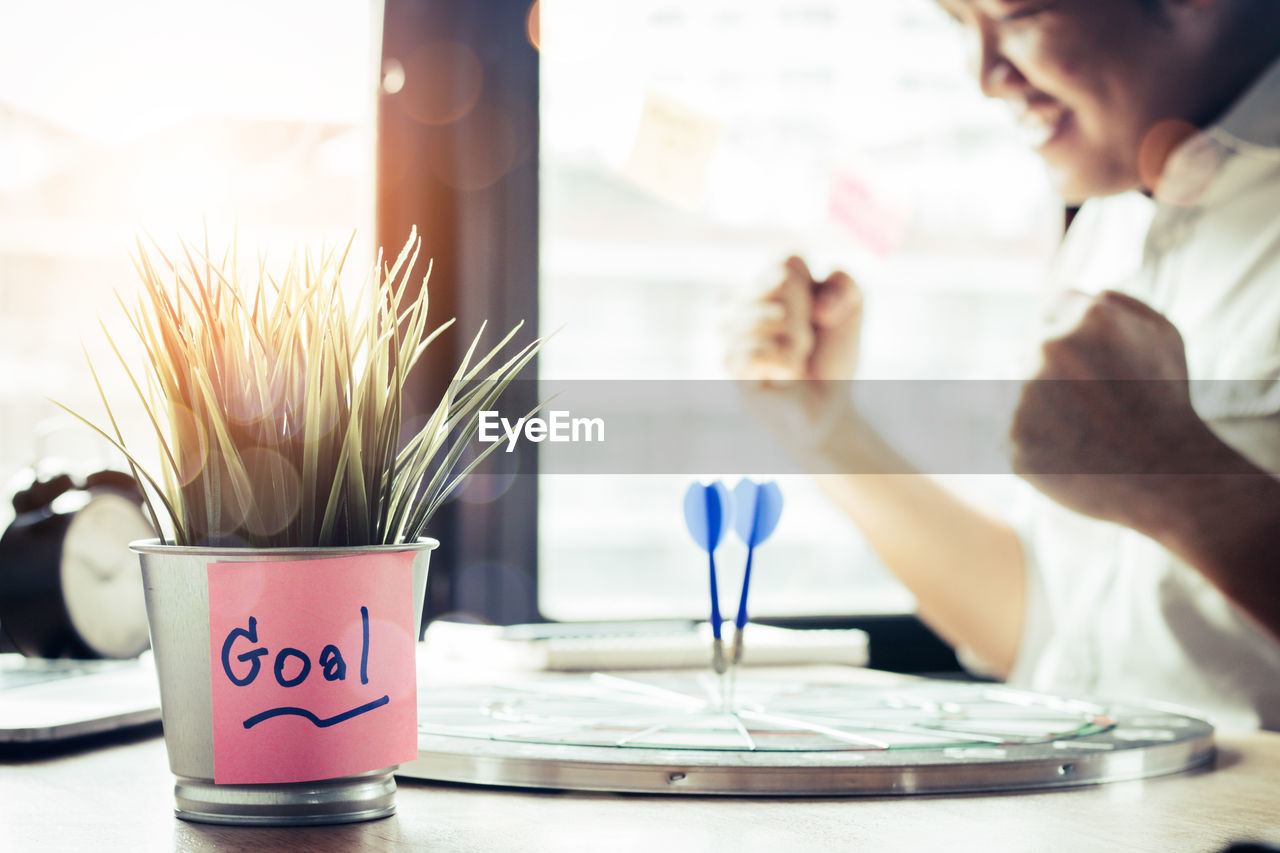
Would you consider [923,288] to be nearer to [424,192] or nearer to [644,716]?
[424,192]

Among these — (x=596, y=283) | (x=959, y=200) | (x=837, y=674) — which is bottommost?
(x=837, y=674)

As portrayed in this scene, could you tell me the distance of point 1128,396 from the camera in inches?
39.5

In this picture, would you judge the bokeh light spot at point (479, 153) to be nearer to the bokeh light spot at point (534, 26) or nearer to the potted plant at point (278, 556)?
the bokeh light spot at point (534, 26)

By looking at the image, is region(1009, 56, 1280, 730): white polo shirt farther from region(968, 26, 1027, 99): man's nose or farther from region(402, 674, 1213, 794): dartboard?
region(402, 674, 1213, 794): dartboard

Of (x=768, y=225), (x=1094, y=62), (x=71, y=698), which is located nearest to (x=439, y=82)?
(x=768, y=225)

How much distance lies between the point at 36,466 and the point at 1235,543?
1.02 m

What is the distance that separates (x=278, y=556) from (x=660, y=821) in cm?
20

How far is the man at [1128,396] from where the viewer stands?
0.97m

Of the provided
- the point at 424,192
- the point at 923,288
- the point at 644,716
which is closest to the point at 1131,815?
the point at 644,716

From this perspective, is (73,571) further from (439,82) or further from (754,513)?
(439,82)

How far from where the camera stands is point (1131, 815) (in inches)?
20.1

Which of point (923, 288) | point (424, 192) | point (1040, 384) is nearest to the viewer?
point (1040, 384)

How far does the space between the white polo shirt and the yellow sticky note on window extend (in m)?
0.52

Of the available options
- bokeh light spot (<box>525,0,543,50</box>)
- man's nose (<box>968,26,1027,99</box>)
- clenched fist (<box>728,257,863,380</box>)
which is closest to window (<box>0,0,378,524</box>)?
bokeh light spot (<box>525,0,543,50</box>)
